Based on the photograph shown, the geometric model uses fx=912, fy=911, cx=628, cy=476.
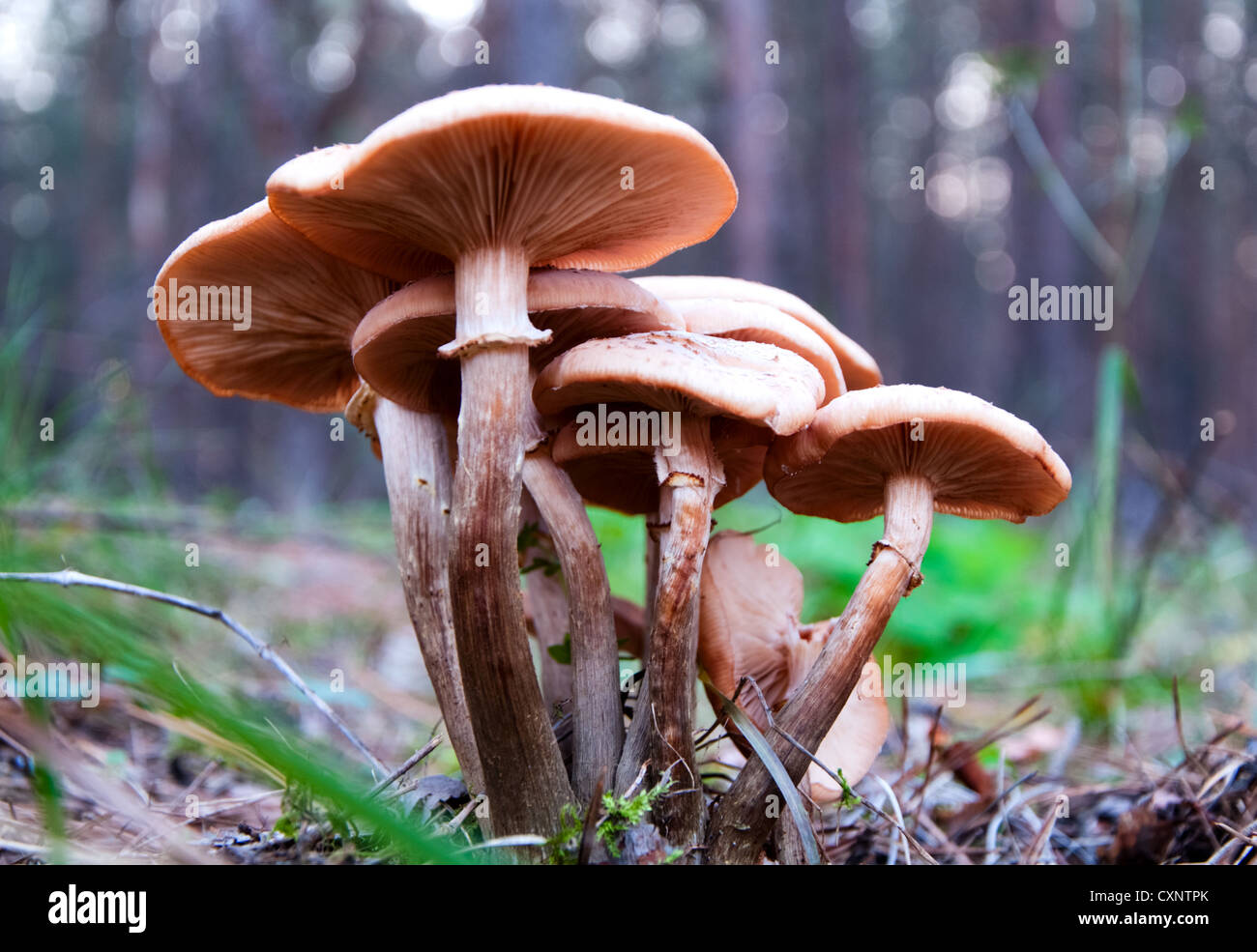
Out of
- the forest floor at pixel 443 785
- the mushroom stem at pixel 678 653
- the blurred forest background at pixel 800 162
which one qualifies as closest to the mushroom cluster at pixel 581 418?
the mushroom stem at pixel 678 653

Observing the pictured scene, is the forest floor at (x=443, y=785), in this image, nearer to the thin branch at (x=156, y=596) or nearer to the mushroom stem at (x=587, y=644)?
the thin branch at (x=156, y=596)

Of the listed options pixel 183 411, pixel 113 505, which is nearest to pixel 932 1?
pixel 183 411

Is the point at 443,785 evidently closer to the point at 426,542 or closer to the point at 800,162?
the point at 426,542

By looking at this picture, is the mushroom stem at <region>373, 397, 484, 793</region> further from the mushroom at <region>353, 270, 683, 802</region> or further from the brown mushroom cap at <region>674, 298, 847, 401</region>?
the brown mushroom cap at <region>674, 298, 847, 401</region>

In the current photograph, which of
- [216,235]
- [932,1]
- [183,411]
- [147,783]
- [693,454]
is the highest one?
[932,1]
